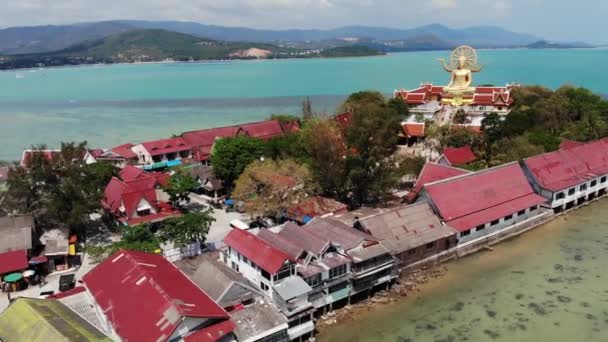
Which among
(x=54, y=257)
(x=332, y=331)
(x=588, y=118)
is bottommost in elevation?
(x=332, y=331)

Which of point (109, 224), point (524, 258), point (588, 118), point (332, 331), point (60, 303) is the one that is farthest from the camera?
point (588, 118)

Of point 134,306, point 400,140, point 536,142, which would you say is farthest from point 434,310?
point 400,140

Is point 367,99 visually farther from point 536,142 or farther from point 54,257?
point 54,257

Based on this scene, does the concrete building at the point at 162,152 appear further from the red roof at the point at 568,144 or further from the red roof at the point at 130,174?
the red roof at the point at 568,144

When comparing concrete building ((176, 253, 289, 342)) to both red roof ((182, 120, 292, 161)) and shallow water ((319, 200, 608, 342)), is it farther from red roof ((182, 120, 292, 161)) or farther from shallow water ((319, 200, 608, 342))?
red roof ((182, 120, 292, 161))

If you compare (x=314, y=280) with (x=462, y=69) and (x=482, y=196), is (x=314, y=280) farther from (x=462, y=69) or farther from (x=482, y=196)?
(x=462, y=69)

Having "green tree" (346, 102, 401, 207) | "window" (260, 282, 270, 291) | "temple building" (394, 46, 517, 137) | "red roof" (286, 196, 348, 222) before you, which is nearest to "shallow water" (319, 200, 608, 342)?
"window" (260, 282, 270, 291)

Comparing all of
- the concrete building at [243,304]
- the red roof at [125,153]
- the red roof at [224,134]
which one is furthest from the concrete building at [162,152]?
the concrete building at [243,304]
